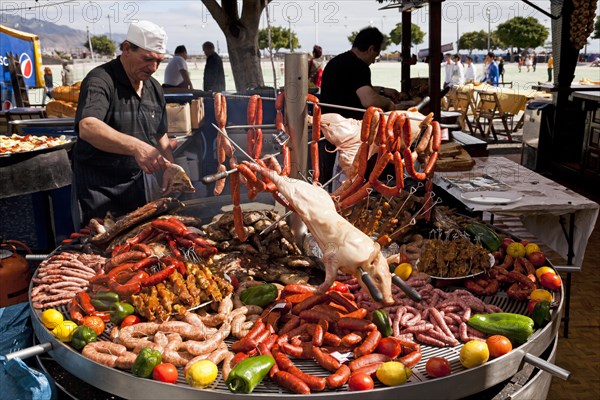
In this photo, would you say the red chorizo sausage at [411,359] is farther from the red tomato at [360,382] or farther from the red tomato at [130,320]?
the red tomato at [130,320]

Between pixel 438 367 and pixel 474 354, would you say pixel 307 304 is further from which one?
pixel 474 354

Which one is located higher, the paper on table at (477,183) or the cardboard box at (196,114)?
the cardboard box at (196,114)

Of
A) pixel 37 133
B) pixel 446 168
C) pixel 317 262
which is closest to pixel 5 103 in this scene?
pixel 37 133

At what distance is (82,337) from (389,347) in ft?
4.76

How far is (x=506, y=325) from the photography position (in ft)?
8.44

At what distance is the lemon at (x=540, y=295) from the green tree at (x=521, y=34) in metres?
49.2

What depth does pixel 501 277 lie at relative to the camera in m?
3.22

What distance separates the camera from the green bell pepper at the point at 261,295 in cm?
283

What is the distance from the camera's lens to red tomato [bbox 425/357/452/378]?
2270 millimetres

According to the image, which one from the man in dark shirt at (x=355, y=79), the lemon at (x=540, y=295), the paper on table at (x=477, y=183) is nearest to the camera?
the lemon at (x=540, y=295)

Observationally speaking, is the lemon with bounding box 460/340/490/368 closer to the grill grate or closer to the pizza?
the grill grate

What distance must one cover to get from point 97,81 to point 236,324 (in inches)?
93.7

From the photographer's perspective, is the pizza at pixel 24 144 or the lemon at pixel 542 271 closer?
the lemon at pixel 542 271

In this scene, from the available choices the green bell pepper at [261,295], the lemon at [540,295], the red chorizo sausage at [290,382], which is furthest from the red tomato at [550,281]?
the red chorizo sausage at [290,382]
